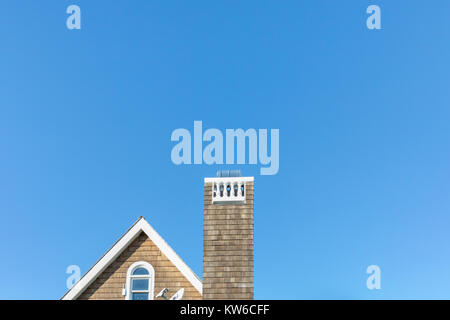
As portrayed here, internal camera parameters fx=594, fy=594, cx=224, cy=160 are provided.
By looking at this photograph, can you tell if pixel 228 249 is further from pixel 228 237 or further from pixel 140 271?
pixel 140 271

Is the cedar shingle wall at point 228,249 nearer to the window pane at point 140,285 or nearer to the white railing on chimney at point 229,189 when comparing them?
the white railing on chimney at point 229,189

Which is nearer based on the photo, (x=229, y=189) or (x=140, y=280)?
(x=140, y=280)

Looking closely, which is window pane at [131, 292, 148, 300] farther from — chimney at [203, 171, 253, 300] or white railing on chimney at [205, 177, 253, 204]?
white railing on chimney at [205, 177, 253, 204]

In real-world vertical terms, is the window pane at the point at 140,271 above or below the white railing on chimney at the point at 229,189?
below

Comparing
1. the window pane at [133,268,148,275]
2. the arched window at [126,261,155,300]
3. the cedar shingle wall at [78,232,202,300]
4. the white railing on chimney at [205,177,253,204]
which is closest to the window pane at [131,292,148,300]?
the arched window at [126,261,155,300]

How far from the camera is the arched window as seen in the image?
19172 millimetres

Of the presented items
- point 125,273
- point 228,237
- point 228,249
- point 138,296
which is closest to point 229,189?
point 228,237

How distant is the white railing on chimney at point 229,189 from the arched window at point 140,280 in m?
3.13

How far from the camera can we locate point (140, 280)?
19297mm

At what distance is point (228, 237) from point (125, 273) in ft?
11.6

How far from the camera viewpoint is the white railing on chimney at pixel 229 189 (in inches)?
781

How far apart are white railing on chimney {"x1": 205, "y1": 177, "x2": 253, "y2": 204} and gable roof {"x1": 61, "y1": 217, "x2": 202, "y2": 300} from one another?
227 centimetres

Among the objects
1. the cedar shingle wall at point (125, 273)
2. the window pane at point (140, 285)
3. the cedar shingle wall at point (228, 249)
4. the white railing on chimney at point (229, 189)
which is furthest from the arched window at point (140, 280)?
the white railing on chimney at point (229, 189)
